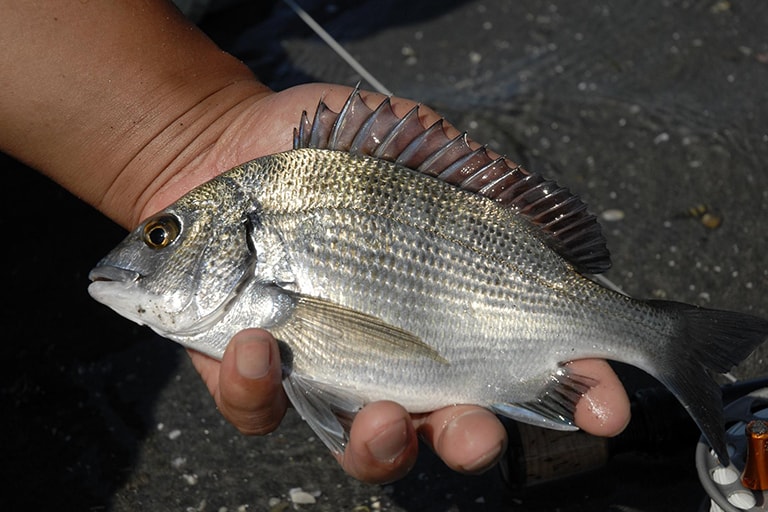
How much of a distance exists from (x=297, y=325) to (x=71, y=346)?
183 centimetres

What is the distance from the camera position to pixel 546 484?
3.05 m

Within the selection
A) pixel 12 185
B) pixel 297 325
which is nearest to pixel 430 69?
pixel 12 185

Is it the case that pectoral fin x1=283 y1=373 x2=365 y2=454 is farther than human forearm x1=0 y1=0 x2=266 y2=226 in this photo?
No

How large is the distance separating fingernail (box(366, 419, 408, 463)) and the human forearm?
1.49 m

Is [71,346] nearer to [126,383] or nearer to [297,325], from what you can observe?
[126,383]

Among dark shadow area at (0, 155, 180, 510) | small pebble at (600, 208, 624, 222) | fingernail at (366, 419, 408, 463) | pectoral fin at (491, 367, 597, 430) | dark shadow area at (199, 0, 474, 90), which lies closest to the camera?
fingernail at (366, 419, 408, 463)

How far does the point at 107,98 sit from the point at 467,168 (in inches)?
57.6

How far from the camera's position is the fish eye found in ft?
8.14

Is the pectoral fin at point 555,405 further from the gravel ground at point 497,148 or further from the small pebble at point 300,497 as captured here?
the small pebble at point 300,497

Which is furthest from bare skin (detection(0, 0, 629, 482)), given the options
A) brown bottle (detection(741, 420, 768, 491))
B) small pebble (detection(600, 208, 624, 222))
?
small pebble (detection(600, 208, 624, 222))

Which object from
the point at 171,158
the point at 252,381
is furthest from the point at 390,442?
the point at 171,158

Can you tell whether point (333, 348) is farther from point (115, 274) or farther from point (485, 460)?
point (115, 274)

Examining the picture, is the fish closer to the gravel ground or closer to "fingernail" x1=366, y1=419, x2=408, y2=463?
"fingernail" x1=366, y1=419, x2=408, y2=463

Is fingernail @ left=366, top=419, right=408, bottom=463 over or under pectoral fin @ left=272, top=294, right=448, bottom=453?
under
